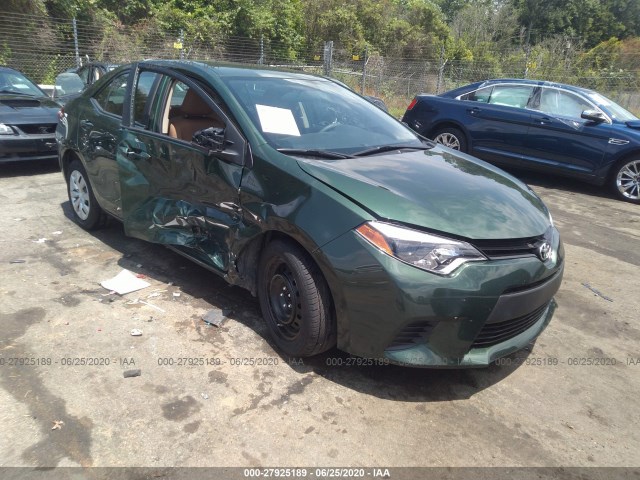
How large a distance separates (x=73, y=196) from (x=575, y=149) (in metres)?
6.88

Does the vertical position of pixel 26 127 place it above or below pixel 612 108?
below

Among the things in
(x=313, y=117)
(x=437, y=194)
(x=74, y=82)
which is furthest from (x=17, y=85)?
(x=437, y=194)

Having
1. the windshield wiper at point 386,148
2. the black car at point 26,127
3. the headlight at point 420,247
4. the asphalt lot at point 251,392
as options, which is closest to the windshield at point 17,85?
the black car at point 26,127

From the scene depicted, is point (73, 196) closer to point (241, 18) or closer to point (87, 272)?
point (87, 272)

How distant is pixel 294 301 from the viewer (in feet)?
9.44

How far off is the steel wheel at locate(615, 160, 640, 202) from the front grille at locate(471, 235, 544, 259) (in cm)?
562

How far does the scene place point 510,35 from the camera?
4550cm

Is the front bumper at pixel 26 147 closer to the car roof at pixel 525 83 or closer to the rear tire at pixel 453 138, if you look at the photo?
the rear tire at pixel 453 138

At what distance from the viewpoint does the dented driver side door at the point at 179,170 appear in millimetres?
3242

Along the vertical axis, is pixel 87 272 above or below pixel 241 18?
below

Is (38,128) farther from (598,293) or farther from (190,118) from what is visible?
(598,293)

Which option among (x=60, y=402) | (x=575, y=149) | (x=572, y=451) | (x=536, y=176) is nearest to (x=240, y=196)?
(x=60, y=402)

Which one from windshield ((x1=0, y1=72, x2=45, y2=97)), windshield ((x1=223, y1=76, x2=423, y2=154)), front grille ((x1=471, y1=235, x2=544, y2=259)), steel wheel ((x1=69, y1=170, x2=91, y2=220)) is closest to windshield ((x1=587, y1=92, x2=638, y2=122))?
windshield ((x1=223, y1=76, x2=423, y2=154))

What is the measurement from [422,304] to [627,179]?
650 cm
